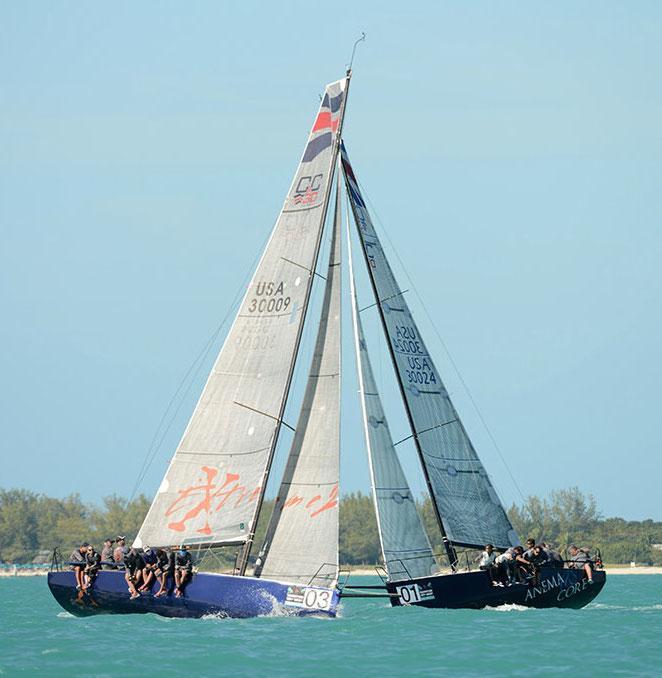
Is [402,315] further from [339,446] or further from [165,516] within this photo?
[165,516]

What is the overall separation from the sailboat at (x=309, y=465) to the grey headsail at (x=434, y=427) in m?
0.03

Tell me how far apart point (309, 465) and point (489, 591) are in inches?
200

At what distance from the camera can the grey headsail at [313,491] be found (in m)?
32.6

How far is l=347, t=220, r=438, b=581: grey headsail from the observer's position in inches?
1336

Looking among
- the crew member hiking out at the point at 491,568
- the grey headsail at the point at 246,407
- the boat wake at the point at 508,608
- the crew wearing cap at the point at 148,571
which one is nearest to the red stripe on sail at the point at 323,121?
the grey headsail at the point at 246,407

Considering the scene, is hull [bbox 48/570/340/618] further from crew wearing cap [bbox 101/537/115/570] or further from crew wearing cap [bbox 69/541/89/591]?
crew wearing cap [bbox 101/537/115/570]

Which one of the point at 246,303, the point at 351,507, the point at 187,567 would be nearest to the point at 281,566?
the point at 187,567

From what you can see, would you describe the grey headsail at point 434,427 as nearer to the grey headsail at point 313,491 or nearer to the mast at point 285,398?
the mast at point 285,398

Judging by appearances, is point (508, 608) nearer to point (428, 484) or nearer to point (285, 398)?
point (428, 484)

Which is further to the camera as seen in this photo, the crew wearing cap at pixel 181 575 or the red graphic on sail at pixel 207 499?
the red graphic on sail at pixel 207 499

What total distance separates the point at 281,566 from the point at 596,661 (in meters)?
9.20

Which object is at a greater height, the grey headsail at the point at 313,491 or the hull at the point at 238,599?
the grey headsail at the point at 313,491

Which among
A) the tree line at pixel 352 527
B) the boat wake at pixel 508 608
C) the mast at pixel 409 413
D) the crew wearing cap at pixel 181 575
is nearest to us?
the crew wearing cap at pixel 181 575

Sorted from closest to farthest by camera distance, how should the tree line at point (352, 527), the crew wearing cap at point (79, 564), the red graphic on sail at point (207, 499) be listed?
1. the crew wearing cap at point (79, 564)
2. the red graphic on sail at point (207, 499)
3. the tree line at point (352, 527)
